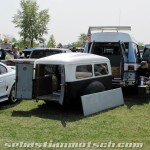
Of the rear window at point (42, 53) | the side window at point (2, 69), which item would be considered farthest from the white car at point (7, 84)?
the rear window at point (42, 53)

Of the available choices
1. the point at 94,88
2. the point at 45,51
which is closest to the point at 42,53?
the point at 45,51

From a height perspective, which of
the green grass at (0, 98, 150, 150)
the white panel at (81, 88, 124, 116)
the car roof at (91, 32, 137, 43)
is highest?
the car roof at (91, 32, 137, 43)

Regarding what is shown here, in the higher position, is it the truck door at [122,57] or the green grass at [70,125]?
the truck door at [122,57]

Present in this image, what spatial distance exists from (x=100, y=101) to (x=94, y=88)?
42cm

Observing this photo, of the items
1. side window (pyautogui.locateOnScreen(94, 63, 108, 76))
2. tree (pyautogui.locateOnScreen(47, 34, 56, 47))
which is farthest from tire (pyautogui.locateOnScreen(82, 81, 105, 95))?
tree (pyautogui.locateOnScreen(47, 34, 56, 47))

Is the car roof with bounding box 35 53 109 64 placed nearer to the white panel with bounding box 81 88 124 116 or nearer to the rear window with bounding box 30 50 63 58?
the white panel with bounding box 81 88 124 116

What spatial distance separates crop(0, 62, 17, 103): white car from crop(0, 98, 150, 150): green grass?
30 centimetres

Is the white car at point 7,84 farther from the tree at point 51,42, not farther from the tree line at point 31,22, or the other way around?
the tree at point 51,42

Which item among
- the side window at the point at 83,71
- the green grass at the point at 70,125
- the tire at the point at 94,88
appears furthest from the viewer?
the tire at the point at 94,88

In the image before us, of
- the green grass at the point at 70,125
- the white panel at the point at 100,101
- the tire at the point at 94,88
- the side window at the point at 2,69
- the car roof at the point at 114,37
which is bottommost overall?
the green grass at the point at 70,125

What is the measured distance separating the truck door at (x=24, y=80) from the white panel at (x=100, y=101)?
1.51 meters

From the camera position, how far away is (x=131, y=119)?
8.52 m

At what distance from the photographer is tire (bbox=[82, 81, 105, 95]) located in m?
9.45

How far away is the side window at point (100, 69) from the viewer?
10091 millimetres
